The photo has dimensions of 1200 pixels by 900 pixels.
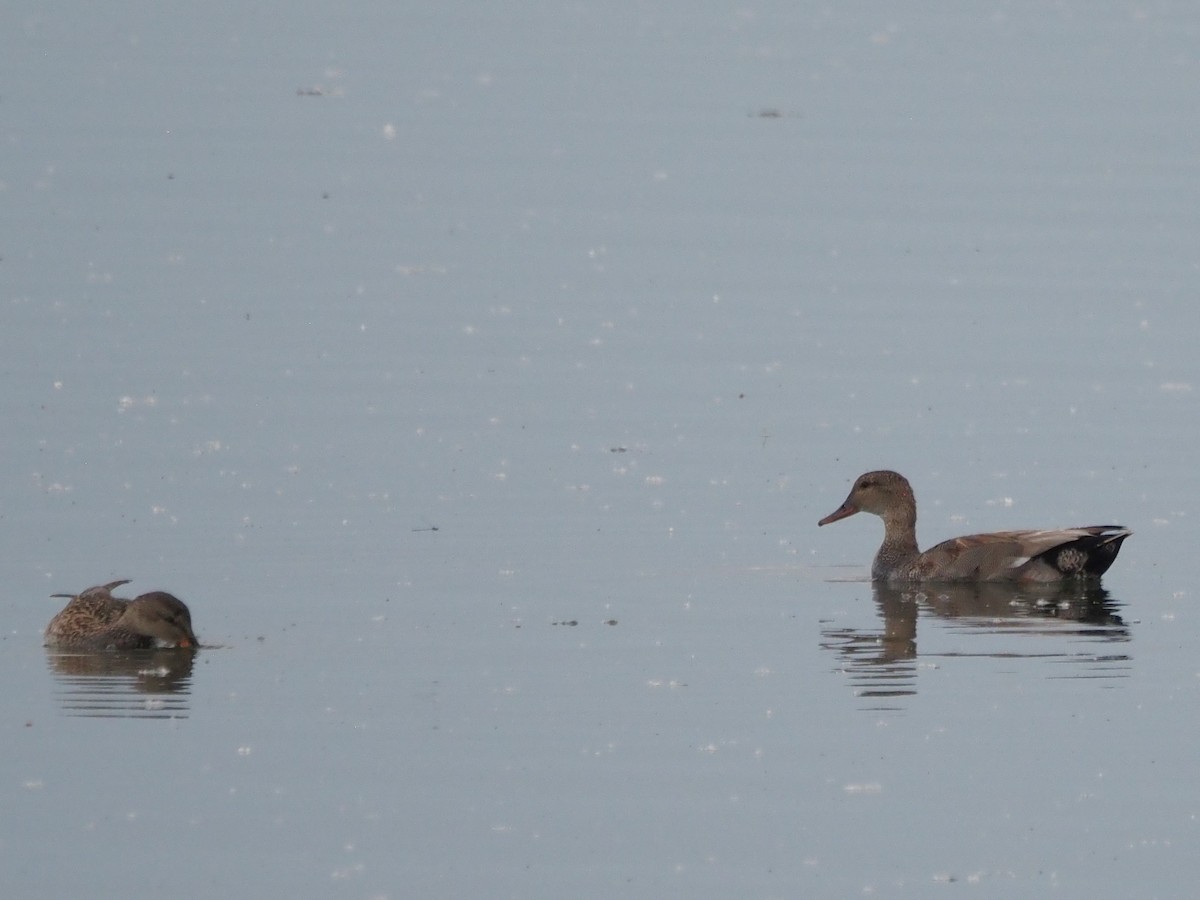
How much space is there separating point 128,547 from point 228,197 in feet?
57.6

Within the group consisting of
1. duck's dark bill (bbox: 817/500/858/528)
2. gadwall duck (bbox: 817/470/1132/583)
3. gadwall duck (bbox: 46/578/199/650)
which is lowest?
gadwall duck (bbox: 46/578/199/650)

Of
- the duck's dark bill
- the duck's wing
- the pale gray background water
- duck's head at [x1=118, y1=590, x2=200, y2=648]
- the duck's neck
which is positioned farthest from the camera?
the duck's dark bill

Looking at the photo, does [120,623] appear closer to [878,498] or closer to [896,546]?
[896,546]

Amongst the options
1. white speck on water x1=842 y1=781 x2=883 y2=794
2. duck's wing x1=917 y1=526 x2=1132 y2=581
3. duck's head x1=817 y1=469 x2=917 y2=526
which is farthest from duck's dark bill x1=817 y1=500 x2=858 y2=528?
white speck on water x1=842 y1=781 x2=883 y2=794

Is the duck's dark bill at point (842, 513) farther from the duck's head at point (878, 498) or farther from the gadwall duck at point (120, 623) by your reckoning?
the gadwall duck at point (120, 623)

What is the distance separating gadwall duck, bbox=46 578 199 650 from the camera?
1516 centimetres

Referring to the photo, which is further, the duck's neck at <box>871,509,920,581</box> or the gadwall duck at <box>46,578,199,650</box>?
the duck's neck at <box>871,509,920,581</box>

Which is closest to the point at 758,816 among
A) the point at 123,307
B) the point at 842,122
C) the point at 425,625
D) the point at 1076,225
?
the point at 425,625

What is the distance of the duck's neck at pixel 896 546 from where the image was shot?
18.7 meters

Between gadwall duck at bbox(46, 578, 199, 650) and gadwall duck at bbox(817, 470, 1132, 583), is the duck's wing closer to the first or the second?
gadwall duck at bbox(817, 470, 1132, 583)

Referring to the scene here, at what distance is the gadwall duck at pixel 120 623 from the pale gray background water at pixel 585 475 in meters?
0.27

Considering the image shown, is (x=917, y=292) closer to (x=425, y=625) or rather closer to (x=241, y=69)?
(x=425, y=625)

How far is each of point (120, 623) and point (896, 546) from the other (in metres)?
5.80

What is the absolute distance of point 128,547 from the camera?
18125 millimetres
